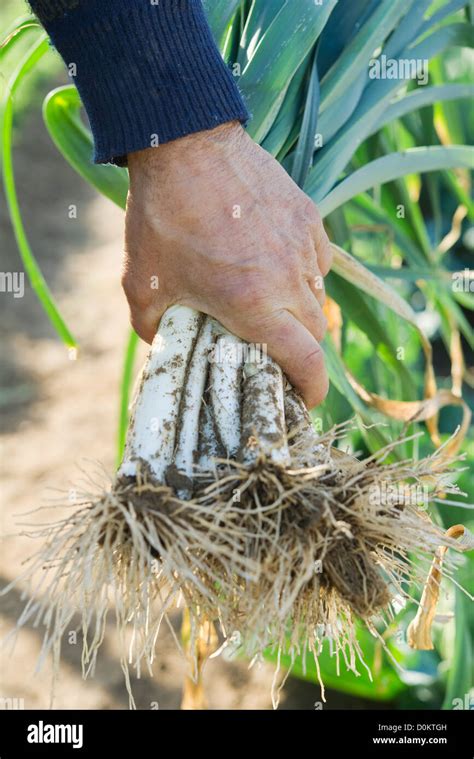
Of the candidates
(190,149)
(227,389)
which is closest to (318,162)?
(190,149)

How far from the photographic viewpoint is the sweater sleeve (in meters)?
0.79

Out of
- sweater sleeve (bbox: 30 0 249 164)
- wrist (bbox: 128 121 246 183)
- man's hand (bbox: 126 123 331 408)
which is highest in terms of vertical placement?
sweater sleeve (bbox: 30 0 249 164)

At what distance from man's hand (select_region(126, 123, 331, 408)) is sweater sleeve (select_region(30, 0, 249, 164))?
0.02m

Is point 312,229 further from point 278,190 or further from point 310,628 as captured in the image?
point 310,628

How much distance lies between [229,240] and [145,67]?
7.4 inches

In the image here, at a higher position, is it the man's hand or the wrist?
the wrist

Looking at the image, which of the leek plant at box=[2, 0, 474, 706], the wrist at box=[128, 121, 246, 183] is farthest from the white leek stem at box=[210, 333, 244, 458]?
the wrist at box=[128, 121, 246, 183]

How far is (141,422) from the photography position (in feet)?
2.46

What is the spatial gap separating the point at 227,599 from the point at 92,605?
0.12 meters

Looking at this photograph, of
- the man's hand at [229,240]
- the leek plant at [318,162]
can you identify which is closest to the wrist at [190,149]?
the man's hand at [229,240]

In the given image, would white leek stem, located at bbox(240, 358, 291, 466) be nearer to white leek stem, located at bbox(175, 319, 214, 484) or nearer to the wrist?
white leek stem, located at bbox(175, 319, 214, 484)

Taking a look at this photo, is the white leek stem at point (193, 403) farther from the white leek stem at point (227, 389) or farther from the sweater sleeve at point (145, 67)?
the sweater sleeve at point (145, 67)

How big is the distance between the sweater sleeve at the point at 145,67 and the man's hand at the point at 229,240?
0.02 m

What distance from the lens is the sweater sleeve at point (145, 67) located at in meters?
0.79
